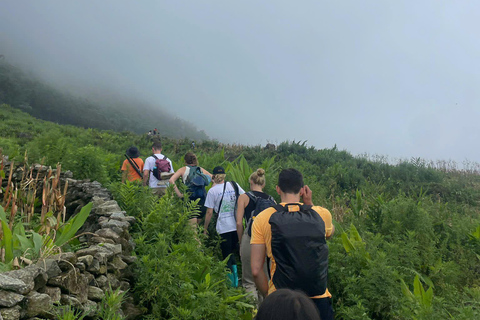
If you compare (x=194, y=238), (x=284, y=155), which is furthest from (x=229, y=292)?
(x=284, y=155)

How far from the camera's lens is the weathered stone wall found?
2588mm

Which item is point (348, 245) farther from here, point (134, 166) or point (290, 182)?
point (134, 166)

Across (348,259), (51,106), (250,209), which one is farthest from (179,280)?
(51,106)

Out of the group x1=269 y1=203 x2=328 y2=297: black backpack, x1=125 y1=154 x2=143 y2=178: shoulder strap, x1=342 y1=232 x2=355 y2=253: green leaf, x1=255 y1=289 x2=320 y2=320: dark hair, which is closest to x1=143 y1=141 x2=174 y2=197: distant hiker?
x1=125 y1=154 x2=143 y2=178: shoulder strap

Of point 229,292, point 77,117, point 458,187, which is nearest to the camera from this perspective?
point 229,292

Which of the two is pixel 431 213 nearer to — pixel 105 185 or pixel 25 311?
pixel 105 185

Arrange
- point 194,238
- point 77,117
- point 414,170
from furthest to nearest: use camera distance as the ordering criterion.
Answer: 1. point 77,117
2. point 414,170
3. point 194,238

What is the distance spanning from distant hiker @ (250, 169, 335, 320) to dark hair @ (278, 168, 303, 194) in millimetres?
119

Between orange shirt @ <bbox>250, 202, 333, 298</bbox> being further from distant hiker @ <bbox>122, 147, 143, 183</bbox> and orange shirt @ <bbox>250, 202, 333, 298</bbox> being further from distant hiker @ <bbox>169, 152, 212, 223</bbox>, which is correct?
distant hiker @ <bbox>122, 147, 143, 183</bbox>

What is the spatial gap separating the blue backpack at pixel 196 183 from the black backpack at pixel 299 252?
3276 millimetres

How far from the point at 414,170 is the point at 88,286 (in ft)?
59.2

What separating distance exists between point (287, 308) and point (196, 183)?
15.6ft

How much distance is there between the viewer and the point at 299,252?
9.93 feet

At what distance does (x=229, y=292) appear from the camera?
3883 millimetres
